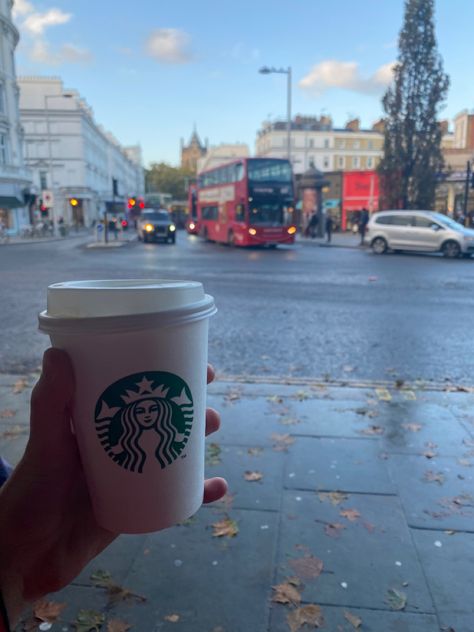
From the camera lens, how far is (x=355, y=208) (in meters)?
46.2

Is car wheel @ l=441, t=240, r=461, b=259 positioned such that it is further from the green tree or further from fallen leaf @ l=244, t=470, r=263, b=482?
the green tree

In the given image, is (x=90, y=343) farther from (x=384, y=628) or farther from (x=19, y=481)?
(x=384, y=628)

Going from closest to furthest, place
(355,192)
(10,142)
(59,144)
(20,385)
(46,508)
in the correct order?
1. (46,508)
2. (20,385)
3. (10,142)
4. (355,192)
5. (59,144)

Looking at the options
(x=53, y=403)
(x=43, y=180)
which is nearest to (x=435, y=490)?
(x=53, y=403)

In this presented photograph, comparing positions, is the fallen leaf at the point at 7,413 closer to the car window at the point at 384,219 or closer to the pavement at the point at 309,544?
the pavement at the point at 309,544

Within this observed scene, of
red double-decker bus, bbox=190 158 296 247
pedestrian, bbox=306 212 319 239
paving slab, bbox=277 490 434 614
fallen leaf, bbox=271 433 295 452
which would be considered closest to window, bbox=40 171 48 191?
pedestrian, bbox=306 212 319 239

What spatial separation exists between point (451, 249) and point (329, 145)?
7379 centimetres

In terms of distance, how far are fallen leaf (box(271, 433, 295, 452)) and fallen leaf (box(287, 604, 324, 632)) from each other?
1505mm

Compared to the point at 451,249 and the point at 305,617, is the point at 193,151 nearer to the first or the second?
the point at 451,249

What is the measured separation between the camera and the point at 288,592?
222 centimetres

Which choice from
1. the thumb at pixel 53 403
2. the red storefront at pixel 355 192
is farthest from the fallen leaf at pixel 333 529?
the red storefront at pixel 355 192

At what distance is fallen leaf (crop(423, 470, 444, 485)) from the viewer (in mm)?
3138

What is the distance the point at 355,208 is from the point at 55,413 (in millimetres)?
47376

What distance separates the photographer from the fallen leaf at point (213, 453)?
3.41 m
